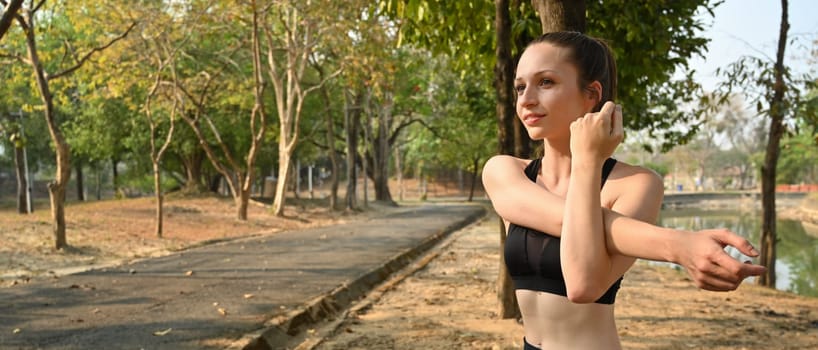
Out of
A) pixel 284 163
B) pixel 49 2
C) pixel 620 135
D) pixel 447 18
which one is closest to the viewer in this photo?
pixel 620 135

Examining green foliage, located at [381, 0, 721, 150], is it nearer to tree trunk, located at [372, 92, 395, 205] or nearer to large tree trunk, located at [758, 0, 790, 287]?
large tree trunk, located at [758, 0, 790, 287]

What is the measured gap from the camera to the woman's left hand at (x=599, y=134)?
167 cm

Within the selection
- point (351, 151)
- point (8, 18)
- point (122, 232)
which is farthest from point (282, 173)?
point (8, 18)

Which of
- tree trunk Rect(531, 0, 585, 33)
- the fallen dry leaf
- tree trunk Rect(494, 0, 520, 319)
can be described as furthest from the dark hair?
the fallen dry leaf

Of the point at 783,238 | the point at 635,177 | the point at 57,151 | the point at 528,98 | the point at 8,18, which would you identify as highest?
the point at 8,18

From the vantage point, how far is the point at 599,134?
167 cm

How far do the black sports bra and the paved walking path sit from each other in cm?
456

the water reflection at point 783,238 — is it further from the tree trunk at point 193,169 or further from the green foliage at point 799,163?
the tree trunk at point 193,169

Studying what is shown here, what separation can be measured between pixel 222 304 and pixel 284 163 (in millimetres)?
15793

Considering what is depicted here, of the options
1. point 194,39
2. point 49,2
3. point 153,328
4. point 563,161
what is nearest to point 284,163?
point 194,39

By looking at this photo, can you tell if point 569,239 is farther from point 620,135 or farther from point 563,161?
point 563,161

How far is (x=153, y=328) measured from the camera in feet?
21.9

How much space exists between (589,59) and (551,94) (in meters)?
0.15

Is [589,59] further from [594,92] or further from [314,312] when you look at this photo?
[314,312]
